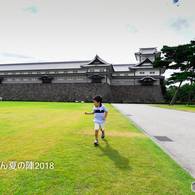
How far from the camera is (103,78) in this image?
112ft

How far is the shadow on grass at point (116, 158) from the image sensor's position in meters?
2.64

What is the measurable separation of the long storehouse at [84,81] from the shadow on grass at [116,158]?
96.7ft

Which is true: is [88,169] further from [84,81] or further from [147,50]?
[147,50]

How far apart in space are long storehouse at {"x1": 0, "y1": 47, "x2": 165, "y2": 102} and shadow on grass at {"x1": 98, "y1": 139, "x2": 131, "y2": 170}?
29.5 m

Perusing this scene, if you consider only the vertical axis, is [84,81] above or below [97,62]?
below

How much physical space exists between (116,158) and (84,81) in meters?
33.6

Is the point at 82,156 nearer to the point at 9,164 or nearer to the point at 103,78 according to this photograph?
the point at 9,164

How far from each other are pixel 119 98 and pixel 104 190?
3521cm

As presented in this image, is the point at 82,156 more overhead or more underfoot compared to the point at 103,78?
more underfoot

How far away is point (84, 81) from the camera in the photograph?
35.9 meters

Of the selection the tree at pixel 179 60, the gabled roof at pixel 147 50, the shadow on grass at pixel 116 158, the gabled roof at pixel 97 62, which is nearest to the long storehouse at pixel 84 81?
the gabled roof at pixel 97 62

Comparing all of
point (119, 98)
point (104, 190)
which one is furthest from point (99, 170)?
point (119, 98)

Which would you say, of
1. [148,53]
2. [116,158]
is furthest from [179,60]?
[116,158]

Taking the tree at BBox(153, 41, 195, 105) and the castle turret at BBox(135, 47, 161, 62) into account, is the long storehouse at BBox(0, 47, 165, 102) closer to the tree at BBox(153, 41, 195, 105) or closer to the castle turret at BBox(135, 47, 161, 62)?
the castle turret at BBox(135, 47, 161, 62)
